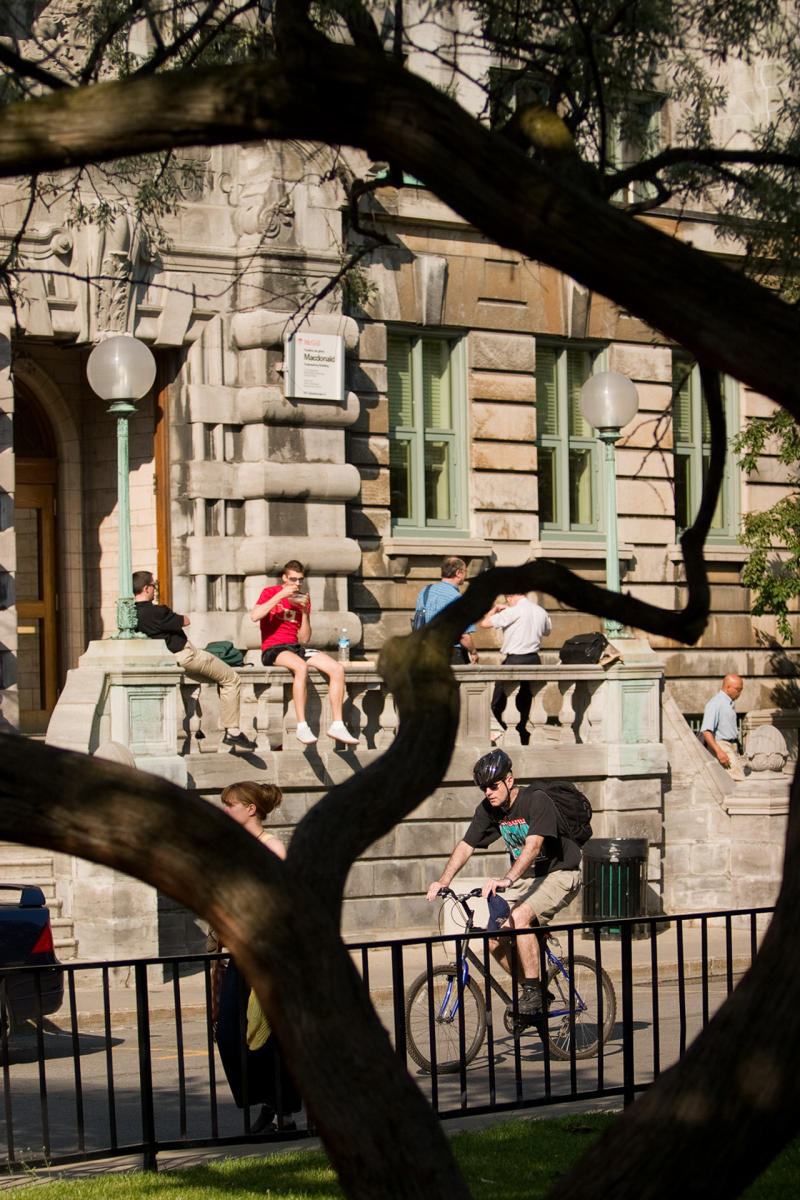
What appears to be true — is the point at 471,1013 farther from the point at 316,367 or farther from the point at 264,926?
the point at 316,367

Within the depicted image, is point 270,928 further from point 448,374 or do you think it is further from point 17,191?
point 448,374

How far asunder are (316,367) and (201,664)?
4.99 meters

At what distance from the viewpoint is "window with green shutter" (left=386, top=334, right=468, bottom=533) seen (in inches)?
846

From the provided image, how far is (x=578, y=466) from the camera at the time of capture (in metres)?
23.4

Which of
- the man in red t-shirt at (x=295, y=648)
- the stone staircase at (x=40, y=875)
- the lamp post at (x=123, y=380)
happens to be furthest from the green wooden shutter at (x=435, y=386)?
the stone staircase at (x=40, y=875)

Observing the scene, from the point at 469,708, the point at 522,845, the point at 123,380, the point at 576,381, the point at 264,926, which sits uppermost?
the point at 576,381

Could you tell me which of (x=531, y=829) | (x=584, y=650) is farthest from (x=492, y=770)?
(x=584, y=650)

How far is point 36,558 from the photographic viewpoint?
20469 mm

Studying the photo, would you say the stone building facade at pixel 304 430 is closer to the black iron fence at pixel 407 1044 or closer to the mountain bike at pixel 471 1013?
the black iron fence at pixel 407 1044

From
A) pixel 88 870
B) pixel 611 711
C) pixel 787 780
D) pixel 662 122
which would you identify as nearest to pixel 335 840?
pixel 88 870

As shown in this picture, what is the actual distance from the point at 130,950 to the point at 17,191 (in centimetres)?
759

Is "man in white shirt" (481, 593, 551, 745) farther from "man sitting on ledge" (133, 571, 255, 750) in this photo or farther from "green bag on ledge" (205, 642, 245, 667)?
"man sitting on ledge" (133, 571, 255, 750)

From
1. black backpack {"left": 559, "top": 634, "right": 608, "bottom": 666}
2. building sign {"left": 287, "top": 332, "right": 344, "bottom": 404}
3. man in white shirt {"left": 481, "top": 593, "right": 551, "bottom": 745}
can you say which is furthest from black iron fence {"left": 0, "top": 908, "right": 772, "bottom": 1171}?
building sign {"left": 287, "top": 332, "right": 344, "bottom": 404}

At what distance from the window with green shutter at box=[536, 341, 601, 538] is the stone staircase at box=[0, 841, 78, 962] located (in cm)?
941
